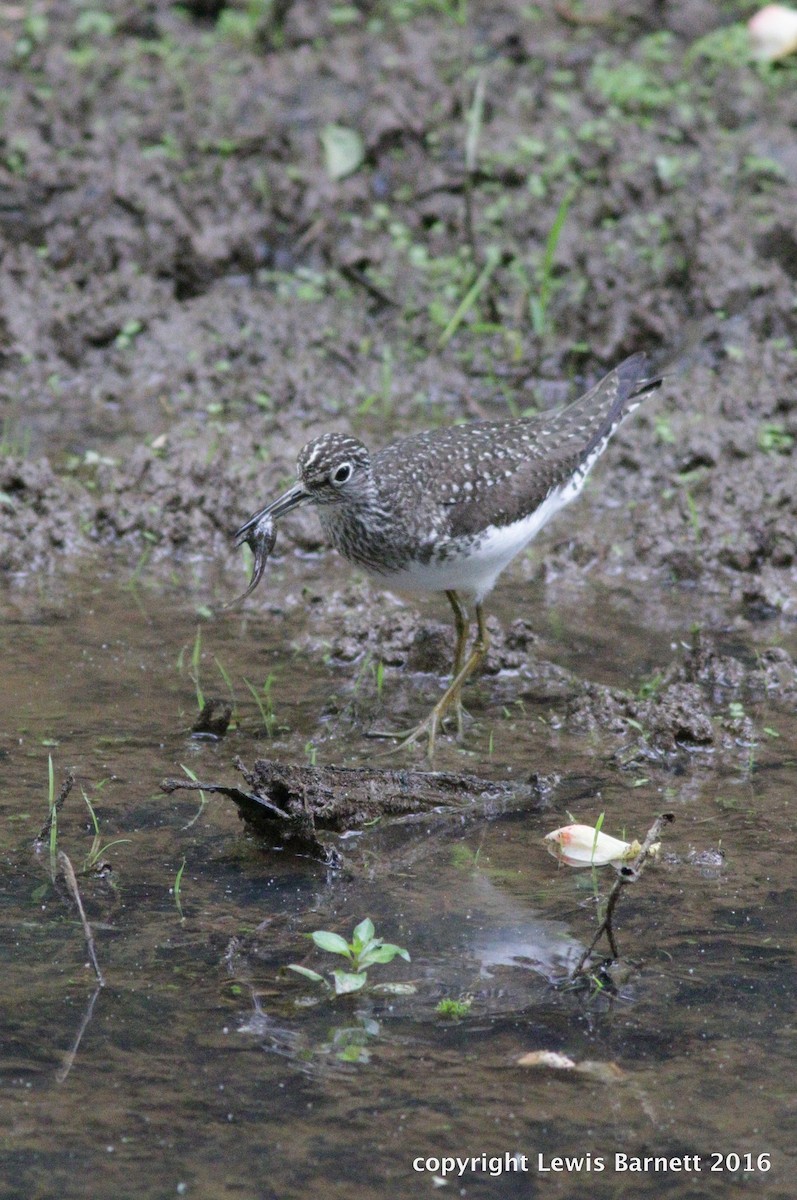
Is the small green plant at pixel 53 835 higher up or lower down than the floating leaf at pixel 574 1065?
lower down

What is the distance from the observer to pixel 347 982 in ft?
13.7

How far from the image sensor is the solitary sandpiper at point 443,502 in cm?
585

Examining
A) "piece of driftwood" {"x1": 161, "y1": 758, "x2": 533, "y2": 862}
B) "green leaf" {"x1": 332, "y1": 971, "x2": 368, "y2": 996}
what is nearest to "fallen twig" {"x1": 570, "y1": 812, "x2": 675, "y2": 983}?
"green leaf" {"x1": 332, "y1": 971, "x2": 368, "y2": 996}

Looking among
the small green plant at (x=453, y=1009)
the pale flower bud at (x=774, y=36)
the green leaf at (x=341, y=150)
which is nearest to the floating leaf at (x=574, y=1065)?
the small green plant at (x=453, y=1009)

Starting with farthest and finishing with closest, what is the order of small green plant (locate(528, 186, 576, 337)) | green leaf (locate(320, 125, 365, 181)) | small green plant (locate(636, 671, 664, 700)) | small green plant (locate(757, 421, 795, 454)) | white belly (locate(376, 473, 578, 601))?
green leaf (locate(320, 125, 365, 181)) → small green plant (locate(528, 186, 576, 337)) → small green plant (locate(757, 421, 795, 454)) → small green plant (locate(636, 671, 664, 700)) → white belly (locate(376, 473, 578, 601))

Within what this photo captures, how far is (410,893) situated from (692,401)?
4.66 metres

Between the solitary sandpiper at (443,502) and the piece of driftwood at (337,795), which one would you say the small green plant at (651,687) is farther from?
the piece of driftwood at (337,795)

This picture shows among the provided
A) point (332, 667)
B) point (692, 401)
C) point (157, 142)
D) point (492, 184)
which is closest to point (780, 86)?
point (492, 184)

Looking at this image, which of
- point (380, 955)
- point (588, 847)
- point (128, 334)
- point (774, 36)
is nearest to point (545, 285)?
point (128, 334)

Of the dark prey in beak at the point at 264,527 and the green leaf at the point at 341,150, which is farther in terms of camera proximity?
the green leaf at the point at 341,150

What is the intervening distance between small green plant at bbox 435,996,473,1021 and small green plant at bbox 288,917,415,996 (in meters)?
0.13

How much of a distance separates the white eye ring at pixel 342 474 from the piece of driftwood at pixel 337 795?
44.5 inches

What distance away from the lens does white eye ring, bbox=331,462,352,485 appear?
577 centimetres

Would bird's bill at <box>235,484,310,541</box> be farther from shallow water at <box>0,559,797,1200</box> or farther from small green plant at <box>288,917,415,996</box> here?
small green plant at <box>288,917,415,996</box>
